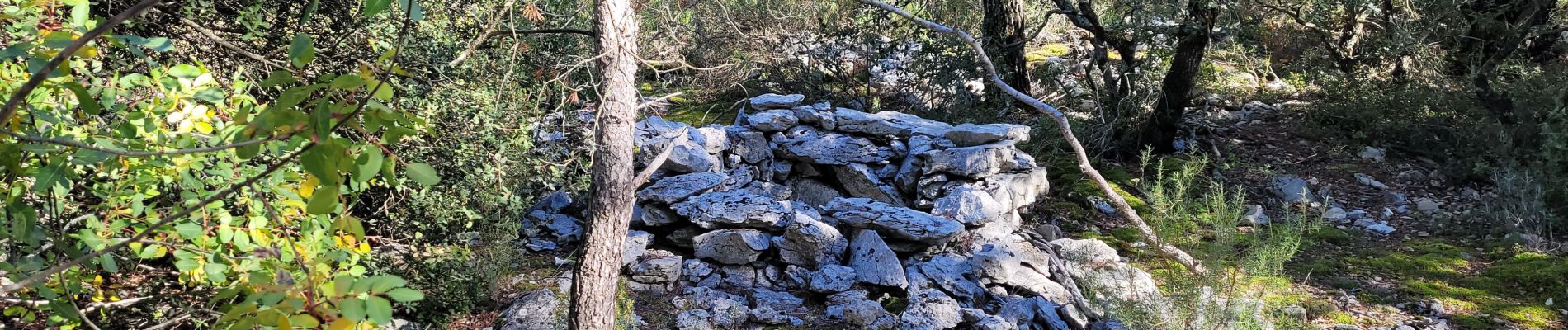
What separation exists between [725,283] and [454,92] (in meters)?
1.98

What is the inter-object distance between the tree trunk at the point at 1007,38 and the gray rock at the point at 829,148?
2370mm

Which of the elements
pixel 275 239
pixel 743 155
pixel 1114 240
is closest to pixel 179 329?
pixel 275 239

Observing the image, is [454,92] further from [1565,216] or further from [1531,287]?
[1565,216]

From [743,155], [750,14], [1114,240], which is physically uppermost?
[750,14]

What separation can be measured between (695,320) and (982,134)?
3.01 m

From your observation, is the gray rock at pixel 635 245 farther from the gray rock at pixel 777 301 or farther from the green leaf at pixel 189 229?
the green leaf at pixel 189 229

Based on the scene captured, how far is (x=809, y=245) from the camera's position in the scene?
591cm

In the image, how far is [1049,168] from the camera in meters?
8.51

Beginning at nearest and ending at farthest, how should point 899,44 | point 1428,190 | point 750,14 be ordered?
point 1428,190 → point 750,14 → point 899,44

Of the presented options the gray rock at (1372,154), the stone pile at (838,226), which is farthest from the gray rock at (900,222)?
the gray rock at (1372,154)

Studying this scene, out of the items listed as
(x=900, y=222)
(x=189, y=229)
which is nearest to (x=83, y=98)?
(x=189, y=229)

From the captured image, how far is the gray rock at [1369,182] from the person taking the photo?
8.12m

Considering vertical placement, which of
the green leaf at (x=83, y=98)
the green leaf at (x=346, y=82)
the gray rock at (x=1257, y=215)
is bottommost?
the gray rock at (x=1257, y=215)

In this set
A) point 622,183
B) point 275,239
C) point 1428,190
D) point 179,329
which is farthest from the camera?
point 1428,190
